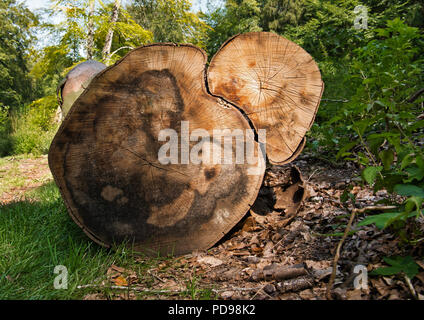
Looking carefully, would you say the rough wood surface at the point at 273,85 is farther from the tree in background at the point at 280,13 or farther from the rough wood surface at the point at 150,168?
the tree in background at the point at 280,13

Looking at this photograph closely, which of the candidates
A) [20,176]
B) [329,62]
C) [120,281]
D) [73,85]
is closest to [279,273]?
[120,281]

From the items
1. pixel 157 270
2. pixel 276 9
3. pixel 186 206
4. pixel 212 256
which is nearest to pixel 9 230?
pixel 157 270

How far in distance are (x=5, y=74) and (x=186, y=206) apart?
17600 mm

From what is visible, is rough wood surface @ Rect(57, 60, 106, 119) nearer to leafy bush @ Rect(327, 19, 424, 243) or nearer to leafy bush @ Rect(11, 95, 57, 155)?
leafy bush @ Rect(327, 19, 424, 243)

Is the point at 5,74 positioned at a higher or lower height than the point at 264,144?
higher

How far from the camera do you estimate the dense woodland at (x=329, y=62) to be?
1259mm

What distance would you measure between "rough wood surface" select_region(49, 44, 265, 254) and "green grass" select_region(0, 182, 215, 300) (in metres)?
0.12

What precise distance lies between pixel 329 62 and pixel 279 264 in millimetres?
4243

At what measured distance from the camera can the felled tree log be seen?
1627 millimetres

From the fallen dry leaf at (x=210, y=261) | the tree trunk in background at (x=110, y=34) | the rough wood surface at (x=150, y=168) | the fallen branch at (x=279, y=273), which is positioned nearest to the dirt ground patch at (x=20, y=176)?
the rough wood surface at (x=150, y=168)

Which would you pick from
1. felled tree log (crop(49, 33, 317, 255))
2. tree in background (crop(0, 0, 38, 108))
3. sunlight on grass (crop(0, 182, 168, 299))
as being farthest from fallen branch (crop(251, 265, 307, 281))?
tree in background (crop(0, 0, 38, 108))

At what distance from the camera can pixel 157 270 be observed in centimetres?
155

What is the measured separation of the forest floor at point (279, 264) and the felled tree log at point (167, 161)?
18 cm

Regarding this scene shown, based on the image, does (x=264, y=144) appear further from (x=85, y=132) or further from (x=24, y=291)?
(x=24, y=291)
